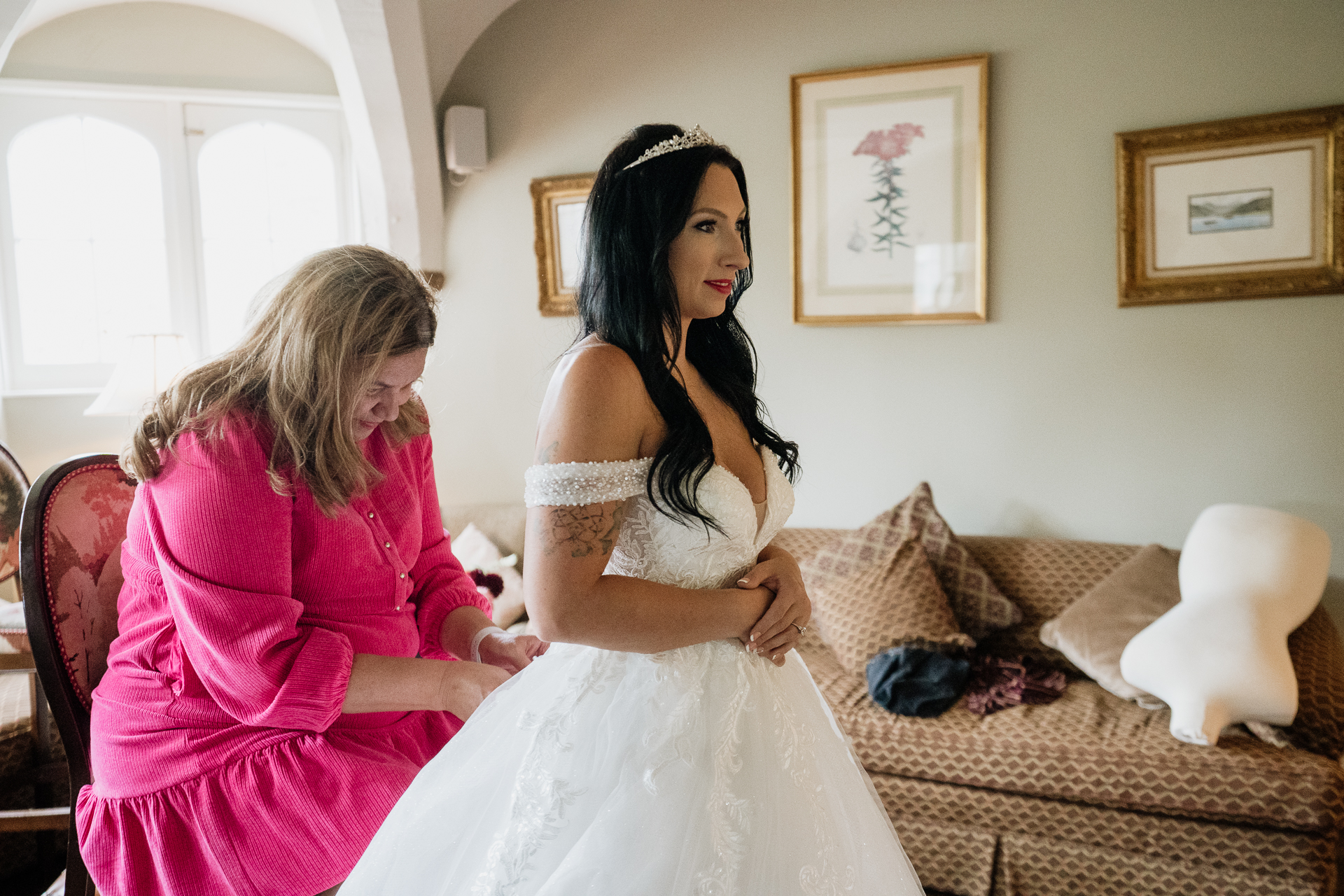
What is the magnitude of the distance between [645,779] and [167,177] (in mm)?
4048

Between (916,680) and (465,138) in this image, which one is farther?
(465,138)

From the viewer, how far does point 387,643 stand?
4.61 feet

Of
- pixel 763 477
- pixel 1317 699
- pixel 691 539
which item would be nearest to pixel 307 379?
pixel 691 539

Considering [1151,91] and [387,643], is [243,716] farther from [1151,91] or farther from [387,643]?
[1151,91]

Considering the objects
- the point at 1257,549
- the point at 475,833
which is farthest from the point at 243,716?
the point at 1257,549

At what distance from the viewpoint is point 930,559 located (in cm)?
307

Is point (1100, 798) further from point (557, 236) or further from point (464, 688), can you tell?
point (557, 236)

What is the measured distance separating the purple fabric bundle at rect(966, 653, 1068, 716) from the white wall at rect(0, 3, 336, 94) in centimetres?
379

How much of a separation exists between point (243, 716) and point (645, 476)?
0.65 m

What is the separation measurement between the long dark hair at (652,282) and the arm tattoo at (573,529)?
0.36 feet

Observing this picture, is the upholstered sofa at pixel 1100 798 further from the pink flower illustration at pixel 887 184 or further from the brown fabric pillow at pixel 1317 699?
the pink flower illustration at pixel 887 184

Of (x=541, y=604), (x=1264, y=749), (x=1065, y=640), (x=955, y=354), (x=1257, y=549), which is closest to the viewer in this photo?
(x=541, y=604)

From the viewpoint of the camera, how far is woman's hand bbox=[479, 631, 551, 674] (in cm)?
145

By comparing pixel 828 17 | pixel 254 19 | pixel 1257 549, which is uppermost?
pixel 254 19
